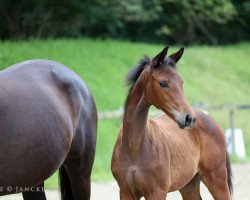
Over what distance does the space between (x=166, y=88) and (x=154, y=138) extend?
22.2 inches

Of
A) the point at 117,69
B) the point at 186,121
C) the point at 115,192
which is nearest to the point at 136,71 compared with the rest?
the point at 186,121

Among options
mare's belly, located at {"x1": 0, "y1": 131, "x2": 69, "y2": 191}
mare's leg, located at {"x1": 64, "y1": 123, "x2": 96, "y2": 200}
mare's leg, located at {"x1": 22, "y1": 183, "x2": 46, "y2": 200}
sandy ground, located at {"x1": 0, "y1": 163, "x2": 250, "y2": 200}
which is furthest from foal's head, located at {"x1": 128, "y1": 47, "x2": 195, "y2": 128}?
sandy ground, located at {"x1": 0, "y1": 163, "x2": 250, "y2": 200}

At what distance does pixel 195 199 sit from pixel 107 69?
442 inches

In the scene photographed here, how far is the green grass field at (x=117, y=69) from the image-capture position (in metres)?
14.7

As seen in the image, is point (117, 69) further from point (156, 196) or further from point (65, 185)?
point (156, 196)

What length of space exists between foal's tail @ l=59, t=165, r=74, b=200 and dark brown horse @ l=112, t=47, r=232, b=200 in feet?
1.52

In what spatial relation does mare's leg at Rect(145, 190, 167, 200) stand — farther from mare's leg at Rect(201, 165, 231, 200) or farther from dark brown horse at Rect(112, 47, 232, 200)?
mare's leg at Rect(201, 165, 231, 200)

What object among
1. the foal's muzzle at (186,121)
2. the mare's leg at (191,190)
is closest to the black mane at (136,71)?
the foal's muzzle at (186,121)

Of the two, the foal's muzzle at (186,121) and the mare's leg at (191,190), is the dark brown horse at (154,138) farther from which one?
the mare's leg at (191,190)

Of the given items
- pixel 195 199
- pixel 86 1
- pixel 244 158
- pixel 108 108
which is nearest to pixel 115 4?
pixel 86 1

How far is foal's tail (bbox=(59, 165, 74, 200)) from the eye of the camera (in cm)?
Result: 587

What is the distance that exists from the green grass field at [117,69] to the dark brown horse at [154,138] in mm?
4674

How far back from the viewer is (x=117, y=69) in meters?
18.0

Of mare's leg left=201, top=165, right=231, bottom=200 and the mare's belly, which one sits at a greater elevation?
the mare's belly
